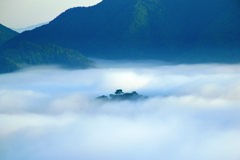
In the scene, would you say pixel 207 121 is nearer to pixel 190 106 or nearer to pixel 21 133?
pixel 190 106

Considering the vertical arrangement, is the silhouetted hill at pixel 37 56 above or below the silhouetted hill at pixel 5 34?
below

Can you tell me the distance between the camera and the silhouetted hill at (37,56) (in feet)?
428

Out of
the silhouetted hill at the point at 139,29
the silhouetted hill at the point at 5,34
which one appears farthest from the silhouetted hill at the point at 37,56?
the silhouetted hill at the point at 5,34

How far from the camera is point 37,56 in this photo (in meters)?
137

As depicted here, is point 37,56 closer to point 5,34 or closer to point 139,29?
point 139,29

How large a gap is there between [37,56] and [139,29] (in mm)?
58139

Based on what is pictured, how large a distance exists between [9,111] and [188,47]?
338 feet

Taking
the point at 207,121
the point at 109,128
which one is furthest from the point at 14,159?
the point at 207,121

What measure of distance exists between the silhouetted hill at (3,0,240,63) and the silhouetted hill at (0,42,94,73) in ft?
103

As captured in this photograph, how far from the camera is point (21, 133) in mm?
60188

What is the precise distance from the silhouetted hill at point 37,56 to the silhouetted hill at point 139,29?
103 feet

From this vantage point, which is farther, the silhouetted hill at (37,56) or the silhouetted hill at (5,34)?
the silhouetted hill at (5,34)

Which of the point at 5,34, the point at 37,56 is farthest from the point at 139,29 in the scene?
the point at 5,34

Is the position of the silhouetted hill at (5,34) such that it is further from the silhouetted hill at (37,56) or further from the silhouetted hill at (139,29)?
the silhouetted hill at (37,56)
